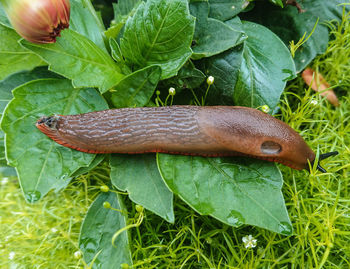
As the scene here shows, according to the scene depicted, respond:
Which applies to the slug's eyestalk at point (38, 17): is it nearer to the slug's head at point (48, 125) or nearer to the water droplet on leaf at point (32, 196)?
the slug's head at point (48, 125)

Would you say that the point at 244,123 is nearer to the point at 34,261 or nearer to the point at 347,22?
the point at 347,22

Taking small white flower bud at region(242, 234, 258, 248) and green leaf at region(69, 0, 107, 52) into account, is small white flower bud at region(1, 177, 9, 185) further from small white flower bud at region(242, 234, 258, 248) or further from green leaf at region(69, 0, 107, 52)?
small white flower bud at region(242, 234, 258, 248)

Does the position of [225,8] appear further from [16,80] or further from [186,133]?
[16,80]

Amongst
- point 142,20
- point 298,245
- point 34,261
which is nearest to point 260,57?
point 142,20

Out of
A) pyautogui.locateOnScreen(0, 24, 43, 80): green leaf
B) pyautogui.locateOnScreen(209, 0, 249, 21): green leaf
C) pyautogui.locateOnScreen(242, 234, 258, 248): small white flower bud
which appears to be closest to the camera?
pyautogui.locateOnScreen(242, 234, 258, 248): small white flower bud

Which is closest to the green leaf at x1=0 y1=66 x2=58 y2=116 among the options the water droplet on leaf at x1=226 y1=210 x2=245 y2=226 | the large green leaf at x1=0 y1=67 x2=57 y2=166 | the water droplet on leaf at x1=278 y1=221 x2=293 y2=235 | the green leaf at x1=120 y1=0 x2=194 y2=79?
the large green leaf at x1=0 y1=67 x2=57 y2=166

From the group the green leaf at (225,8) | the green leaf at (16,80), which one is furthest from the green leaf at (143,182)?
Result: the green leaf at (225,8)

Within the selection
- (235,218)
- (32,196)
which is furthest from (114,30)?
(235,218)
